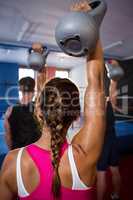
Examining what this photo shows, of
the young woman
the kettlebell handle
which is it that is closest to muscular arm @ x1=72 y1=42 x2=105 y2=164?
the young woman

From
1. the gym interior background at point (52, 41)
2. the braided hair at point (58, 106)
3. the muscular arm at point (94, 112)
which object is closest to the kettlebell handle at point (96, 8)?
the muscular arm at point (94, 112)

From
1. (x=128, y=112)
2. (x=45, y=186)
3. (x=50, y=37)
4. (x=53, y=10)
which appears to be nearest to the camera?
(x=45, y=186)

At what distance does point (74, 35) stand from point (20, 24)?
4.07 metres

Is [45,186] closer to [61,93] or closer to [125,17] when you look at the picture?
[61,93]

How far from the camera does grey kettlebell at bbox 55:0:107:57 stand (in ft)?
2.68

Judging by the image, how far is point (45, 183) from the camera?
0.77 meters

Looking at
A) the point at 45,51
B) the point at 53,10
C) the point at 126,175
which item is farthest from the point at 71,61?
the point at 45,51

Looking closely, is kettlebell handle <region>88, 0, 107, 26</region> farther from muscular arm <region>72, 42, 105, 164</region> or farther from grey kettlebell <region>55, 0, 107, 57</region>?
muscular arm <region>72, 42, 105, 164</region>

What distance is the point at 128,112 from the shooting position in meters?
6.75

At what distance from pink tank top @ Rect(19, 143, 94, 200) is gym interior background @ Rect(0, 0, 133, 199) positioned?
2.00m

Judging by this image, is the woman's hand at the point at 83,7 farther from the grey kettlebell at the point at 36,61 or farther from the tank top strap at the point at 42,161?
the grey kettlebell at the point at 36,61

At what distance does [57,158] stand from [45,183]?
0.09 meters

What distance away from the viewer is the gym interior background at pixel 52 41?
3.73m

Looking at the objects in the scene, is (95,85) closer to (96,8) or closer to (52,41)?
(96,8)
